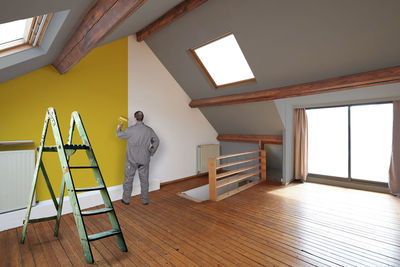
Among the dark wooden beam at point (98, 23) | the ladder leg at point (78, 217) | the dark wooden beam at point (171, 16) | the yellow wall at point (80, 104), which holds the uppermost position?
the dark wooden beam at point (171, 16)

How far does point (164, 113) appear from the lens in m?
4.73

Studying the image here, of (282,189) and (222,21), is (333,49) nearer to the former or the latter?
(222,21)

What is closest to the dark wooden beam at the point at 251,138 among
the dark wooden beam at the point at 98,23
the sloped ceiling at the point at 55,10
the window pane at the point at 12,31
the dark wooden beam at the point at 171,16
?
the dark wooden beam at the point at 171,16

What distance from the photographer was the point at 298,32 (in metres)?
2.83

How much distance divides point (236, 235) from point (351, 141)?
3634 mm

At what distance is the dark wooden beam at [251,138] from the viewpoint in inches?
195

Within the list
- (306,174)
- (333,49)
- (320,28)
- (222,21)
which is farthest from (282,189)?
(222,21)

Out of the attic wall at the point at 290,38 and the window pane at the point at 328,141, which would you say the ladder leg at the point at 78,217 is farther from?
the window pane at the point at 328,141

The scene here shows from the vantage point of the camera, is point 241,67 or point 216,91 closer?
point 241,67

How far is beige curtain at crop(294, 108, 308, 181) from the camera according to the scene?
4934 mm

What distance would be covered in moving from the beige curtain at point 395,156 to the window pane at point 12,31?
5710mm

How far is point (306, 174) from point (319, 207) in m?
1.62

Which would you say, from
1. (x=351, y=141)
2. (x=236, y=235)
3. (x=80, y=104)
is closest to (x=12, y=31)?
(x=80, y=104)

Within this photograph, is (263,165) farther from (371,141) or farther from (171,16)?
(171,16)
